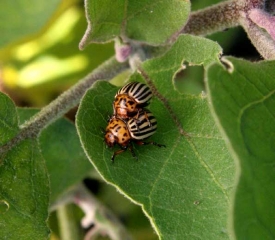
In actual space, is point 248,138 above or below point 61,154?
above

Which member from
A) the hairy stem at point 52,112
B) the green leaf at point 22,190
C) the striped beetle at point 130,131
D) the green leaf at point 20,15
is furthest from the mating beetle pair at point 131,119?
the green leaf at point 20,15

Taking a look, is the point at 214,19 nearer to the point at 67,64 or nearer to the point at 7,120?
the point at 7,120

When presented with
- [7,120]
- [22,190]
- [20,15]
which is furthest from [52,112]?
[20,15]

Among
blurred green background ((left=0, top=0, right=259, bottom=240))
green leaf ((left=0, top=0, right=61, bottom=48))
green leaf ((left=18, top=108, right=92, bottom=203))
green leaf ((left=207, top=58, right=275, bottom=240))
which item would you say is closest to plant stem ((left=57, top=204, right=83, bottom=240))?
blurred green background ((left=0, top=0, right=259, bottom=240))

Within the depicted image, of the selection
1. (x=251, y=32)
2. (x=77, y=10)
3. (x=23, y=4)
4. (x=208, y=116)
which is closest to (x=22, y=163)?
(x=208, y=116)

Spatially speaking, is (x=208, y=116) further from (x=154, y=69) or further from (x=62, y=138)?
(x=62, y=138)

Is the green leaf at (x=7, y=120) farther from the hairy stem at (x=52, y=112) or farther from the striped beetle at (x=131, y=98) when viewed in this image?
the striped beetle at (x=131, y=98)

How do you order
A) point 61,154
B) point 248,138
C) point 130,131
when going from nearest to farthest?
point 248,138 < point 130,131 < point 61,154
